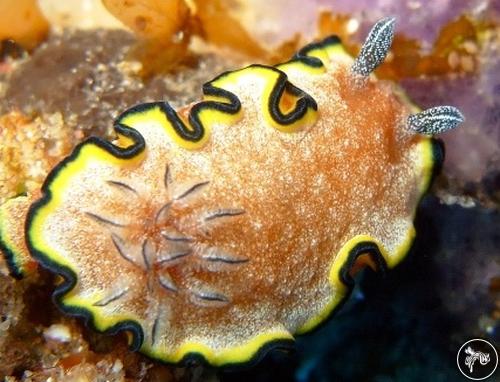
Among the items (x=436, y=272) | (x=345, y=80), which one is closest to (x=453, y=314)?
(x=436, y=272)

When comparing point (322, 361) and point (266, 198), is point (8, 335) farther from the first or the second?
point (322, 361)

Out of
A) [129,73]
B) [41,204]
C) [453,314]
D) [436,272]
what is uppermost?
[129,73]

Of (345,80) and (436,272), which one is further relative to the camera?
(436,272)

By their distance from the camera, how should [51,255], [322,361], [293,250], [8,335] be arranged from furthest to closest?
[322,361] → [293,250] → [8,335] → [51,255]

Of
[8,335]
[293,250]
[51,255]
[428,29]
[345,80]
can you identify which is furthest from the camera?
[428,29]
